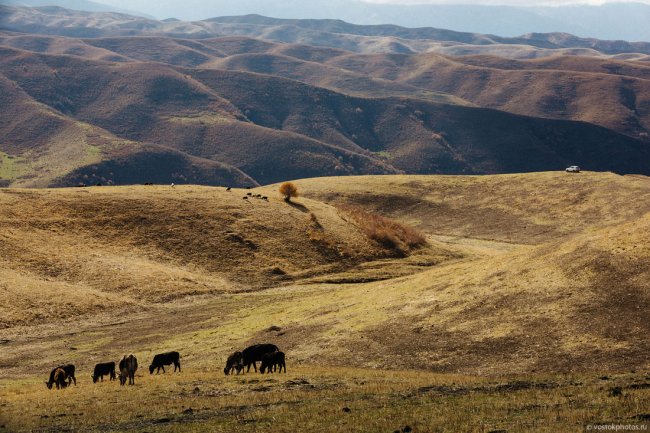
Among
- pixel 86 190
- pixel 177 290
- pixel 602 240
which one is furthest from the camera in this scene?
pixel 86 190

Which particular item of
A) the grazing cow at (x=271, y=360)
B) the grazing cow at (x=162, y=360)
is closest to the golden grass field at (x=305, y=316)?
the grazing cow at (x=162, y=360)

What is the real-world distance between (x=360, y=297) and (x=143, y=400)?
35.2 meters

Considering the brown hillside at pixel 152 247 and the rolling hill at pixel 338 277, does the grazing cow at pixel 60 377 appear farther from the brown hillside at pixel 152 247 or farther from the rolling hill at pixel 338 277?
the brown hillside at pixel 152 247

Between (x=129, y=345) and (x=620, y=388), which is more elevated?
(x=620, y=388)

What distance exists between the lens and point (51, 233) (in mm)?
91750

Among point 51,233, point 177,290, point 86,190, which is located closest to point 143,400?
point 177,290

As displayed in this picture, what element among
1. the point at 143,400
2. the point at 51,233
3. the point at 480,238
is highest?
the point at 143,400

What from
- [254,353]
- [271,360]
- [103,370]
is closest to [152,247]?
[103,370]

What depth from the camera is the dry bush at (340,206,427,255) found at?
105938mm

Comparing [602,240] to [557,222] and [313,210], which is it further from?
[557,222]

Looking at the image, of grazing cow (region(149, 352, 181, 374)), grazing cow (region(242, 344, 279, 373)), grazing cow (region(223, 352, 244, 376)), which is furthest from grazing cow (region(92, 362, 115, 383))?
grazing cow (region(242, 344, 279, 373))

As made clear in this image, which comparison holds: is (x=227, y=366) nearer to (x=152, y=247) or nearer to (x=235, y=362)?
(x=235, y=362)

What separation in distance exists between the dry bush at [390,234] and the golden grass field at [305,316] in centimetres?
165

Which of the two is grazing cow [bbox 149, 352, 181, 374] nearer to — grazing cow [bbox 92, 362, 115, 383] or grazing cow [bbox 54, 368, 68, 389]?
grazing cow [bbox 92, 362, 115, 383]
